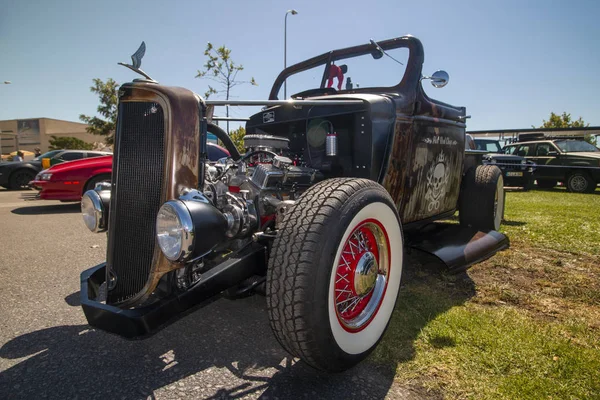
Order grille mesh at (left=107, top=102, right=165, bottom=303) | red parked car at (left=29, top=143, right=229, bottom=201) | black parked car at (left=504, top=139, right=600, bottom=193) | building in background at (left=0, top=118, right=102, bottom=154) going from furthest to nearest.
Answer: building in background at (left=0, top=118, right=102, bottom=154)
black parked car at (left=504, top=139, right=600, bottom=193)
red parked car at (left=29, top=143, right=229, bottom=201)
grille mesh at (left=107, top=102, right=165, bottom=303)

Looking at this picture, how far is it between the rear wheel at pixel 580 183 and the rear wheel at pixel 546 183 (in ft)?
2.09

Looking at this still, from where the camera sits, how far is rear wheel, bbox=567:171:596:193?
11.3 metres

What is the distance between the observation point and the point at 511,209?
278 inches

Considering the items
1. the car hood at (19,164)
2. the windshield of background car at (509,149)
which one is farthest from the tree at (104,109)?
the windshield of background car at (509,149)

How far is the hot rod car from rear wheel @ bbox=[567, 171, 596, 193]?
1144cm

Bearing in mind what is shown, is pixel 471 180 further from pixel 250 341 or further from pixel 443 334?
pixel 250 341

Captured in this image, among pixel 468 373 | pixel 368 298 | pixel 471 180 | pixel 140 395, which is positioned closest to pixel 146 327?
pixel 140 395

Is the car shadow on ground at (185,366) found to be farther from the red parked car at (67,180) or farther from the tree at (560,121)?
the tree at (560,121)

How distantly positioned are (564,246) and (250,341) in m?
3.85

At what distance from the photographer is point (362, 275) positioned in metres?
1.86

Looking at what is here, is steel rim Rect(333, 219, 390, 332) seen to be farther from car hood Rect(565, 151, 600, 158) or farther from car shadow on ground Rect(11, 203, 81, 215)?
car hood Rect(565, 151, 600, 158)

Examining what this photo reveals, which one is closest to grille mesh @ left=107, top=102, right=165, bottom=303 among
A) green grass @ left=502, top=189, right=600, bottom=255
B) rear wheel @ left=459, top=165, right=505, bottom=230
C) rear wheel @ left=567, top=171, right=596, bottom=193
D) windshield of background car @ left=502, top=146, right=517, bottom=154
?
rear wheel @ left=459, top=165, right=505, bottom=230

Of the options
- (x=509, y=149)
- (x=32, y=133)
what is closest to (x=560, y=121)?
(x=509, y=149)

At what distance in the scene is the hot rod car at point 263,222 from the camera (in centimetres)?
156
